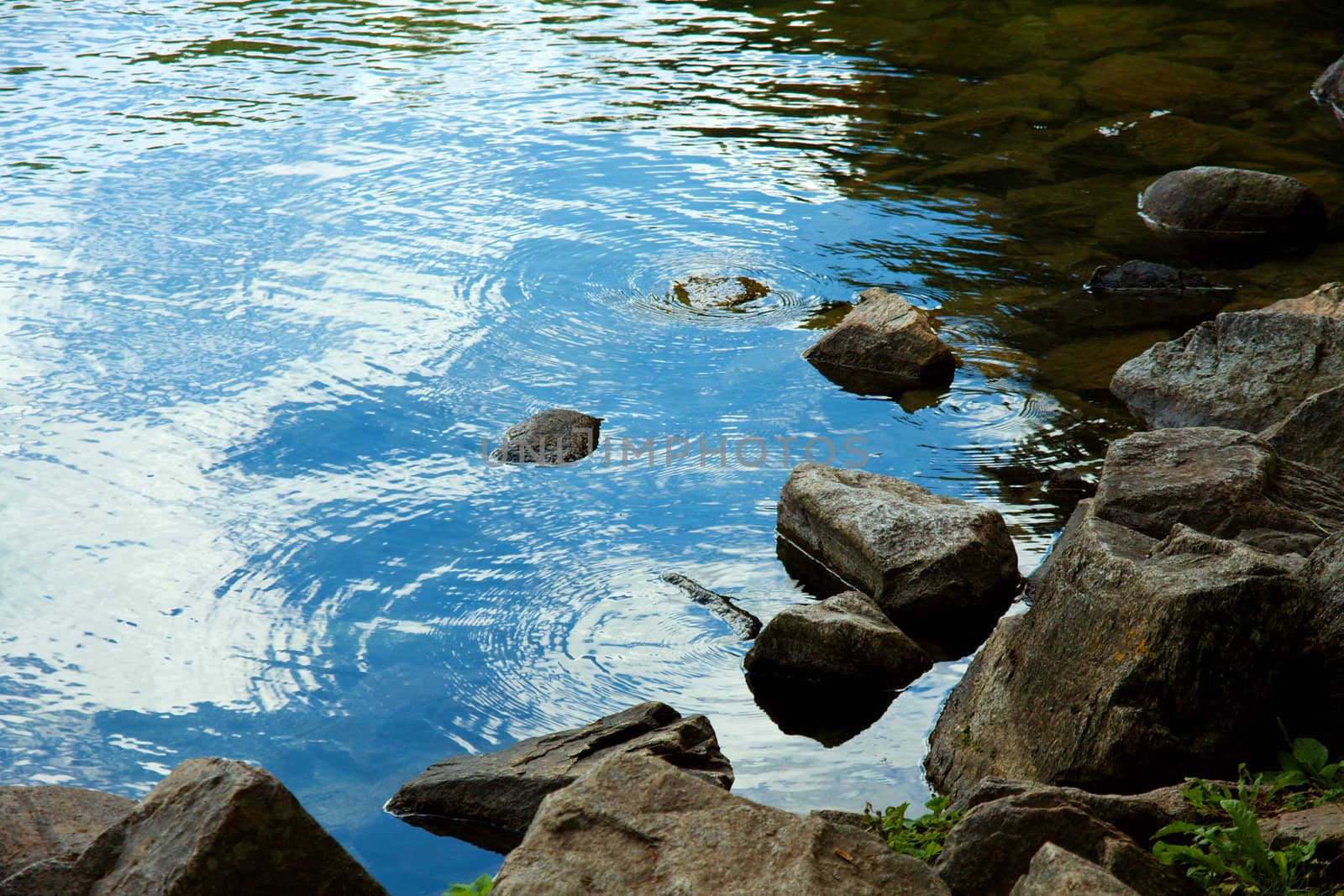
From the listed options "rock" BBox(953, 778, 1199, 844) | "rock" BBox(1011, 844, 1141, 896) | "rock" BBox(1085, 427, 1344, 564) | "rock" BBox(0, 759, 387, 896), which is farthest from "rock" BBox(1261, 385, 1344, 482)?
"rock" BBox(0, 759, 387, 896)

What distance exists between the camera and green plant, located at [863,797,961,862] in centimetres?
378

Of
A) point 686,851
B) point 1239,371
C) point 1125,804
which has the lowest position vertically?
point 1239,371

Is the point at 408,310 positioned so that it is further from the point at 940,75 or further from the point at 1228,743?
the point at 940,75

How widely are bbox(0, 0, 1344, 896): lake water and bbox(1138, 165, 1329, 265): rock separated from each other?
46 cm

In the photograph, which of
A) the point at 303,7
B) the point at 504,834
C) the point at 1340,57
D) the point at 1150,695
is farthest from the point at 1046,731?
the point at 303,7

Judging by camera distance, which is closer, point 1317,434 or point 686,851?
point 686,851

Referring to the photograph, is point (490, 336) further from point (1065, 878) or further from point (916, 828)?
point (1065, 878)

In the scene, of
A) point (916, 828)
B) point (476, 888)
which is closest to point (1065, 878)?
point (916, 828)

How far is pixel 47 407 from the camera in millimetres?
7988

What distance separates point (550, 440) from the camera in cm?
756

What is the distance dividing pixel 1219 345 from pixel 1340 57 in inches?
368

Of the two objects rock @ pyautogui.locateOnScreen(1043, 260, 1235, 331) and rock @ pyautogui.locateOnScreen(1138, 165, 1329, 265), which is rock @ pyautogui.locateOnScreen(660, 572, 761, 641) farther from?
rock @ pyautogui.locateOnScreen(1138, 165, 1329, 265)

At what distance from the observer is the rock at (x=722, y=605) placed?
19.5 ft

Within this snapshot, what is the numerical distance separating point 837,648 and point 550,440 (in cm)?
271
